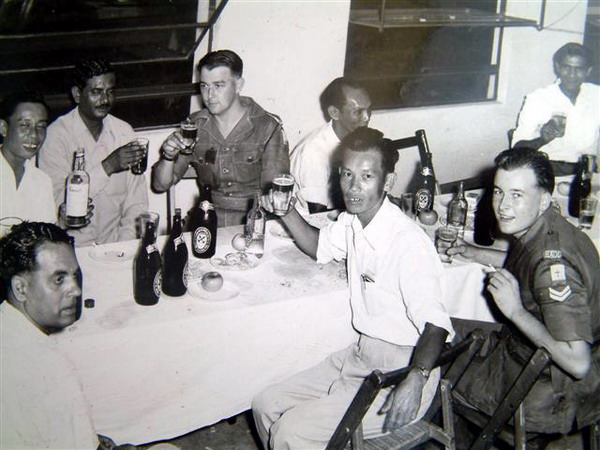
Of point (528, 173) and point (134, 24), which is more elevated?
point (134, 24)

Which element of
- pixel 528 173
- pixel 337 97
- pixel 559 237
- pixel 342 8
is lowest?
pixel 559 237

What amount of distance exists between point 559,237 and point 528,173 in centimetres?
29

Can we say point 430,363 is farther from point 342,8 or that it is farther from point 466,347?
point 342,8

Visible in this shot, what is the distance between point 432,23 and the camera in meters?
5.39

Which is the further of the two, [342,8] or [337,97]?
[342,8]

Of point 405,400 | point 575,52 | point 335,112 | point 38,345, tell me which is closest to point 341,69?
point 335,112

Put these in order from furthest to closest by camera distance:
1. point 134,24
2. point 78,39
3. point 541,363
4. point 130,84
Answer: point 130,84 → point 78,39 → point 134,24 → point 541,363

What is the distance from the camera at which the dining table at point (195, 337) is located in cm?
217

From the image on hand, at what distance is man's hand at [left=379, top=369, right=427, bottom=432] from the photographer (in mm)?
1966

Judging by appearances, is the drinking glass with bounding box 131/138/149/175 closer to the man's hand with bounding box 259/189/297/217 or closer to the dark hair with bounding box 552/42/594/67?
the man's hand with bounding box 259/189/297/217

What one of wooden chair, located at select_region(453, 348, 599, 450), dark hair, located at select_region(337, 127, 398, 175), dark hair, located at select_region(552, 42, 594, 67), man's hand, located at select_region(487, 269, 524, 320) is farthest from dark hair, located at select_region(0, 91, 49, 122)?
dark hair, located at select_region(552, 42, 594, 67)

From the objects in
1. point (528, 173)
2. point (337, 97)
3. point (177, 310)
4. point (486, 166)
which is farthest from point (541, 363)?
point (486, 166)

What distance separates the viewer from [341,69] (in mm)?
5168

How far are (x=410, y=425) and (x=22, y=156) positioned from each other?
7.56 ft
